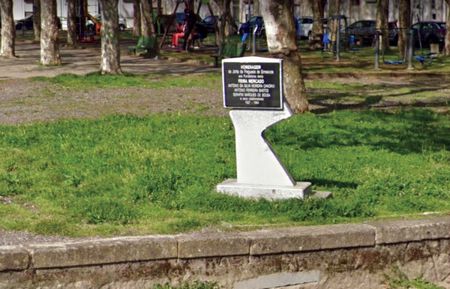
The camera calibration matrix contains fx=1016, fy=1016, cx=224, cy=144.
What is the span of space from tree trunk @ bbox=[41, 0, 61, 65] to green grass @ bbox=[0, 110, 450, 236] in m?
12.6

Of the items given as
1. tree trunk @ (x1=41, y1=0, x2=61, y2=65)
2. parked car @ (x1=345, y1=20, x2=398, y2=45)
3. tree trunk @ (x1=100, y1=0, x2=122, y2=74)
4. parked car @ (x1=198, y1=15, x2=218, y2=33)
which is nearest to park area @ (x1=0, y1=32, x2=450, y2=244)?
tree trunk @ (x1=100, y1=0, x2=122, y2=74)

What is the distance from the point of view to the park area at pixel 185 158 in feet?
28.6

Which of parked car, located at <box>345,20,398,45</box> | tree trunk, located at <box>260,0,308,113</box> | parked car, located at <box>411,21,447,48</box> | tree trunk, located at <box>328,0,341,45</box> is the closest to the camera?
tree trunk, located at <box>260,0,308,113</box>

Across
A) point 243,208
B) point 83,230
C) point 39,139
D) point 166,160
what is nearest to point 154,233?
point 83,230

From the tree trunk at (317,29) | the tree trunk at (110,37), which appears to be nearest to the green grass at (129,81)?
the tree trunk at (110,37)

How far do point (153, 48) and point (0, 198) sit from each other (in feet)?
85.2

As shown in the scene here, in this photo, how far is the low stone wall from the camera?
22.8 feet

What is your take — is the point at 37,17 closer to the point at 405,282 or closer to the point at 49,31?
the point at 49,31

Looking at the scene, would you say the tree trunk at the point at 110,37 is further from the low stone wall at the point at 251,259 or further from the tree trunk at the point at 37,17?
the tree trunk at the point at 37,17

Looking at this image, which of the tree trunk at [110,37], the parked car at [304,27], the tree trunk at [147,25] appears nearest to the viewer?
the tree trunk at [110,37]

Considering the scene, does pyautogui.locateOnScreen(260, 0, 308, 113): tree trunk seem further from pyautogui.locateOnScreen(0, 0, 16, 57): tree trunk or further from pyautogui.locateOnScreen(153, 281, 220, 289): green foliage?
pyautogui.locateOnScreen(0, 0, 16, 57): tree trunk

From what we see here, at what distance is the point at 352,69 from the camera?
91.6 feet

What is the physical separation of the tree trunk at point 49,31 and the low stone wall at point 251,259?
20568 millimetres

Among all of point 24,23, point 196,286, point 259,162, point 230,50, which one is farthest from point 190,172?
point 24,23
